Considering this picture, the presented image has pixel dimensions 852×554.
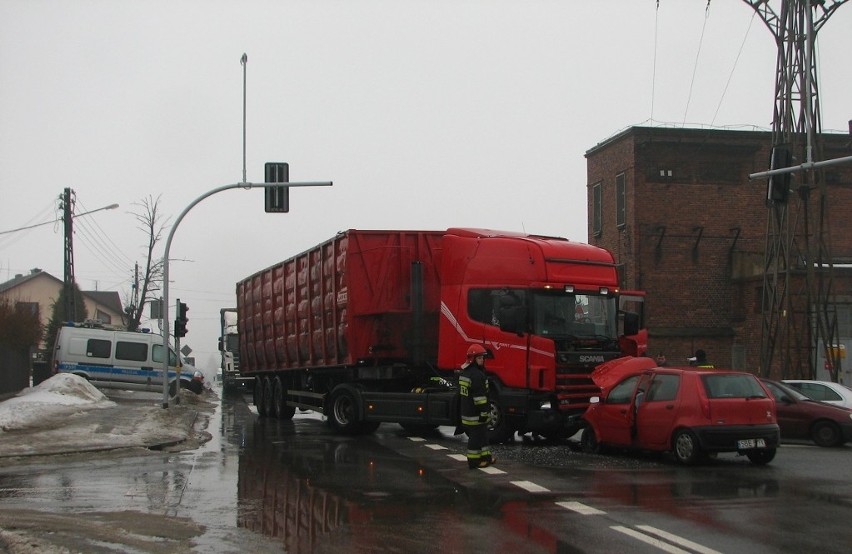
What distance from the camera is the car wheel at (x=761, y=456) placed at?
544 inches

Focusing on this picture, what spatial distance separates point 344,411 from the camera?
1931 centimetres

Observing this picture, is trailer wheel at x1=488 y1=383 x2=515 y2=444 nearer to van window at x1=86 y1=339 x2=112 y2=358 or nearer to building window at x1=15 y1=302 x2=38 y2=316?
van window at x1=86 y1=339 x2=112 y2=358

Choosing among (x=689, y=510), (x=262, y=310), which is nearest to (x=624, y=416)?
(x=689, y=510)

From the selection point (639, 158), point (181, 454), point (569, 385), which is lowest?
point (181, 454)

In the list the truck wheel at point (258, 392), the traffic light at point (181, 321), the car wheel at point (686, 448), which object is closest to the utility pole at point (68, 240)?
the traffic light at point (181, 321)

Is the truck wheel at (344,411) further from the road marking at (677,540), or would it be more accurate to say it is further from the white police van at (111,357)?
the white police van at (111,357)

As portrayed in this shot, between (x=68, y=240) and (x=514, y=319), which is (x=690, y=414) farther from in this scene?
(x=68, y=240)

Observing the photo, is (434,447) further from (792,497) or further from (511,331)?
(792,497)

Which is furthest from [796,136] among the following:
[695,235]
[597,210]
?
[597,210]

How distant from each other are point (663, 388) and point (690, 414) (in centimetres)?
77

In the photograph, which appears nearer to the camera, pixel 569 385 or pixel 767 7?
pixel 569 385

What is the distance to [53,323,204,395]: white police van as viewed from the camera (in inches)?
1312

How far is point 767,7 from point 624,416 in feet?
55.1

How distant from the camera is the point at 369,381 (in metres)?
18.5
